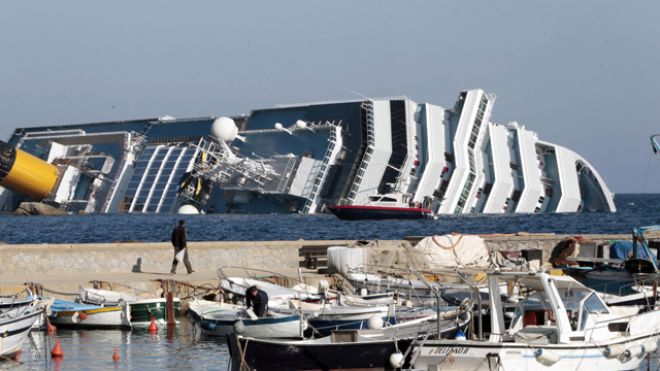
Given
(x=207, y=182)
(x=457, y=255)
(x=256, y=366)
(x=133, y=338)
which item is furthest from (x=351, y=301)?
(x=207, y=182)

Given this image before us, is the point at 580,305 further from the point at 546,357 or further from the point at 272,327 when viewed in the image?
the point at 272,327

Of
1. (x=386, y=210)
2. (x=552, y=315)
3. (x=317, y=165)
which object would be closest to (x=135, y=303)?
(x=552, y=315)

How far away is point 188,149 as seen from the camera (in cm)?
9619

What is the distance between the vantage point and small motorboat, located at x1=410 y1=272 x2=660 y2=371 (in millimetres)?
15070

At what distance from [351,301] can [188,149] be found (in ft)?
249

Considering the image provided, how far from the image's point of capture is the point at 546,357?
15.2 meters

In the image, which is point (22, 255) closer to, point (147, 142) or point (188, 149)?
point (188, 149)

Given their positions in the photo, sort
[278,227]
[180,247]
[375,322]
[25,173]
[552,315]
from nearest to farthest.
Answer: [552,315] → [375,322] → [180,247] → [278,227] → [25,173]

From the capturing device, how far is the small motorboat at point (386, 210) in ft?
257

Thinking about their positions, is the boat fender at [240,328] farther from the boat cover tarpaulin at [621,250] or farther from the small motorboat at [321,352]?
the boat cover tarpaulin at [621,250]

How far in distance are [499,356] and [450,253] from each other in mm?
14079

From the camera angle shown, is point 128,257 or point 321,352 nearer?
point 321,352

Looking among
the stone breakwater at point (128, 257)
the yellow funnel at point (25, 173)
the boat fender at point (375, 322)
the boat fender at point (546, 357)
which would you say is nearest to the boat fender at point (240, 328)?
the boat fender at point (375, 322)

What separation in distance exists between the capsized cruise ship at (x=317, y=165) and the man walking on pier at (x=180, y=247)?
169ft
